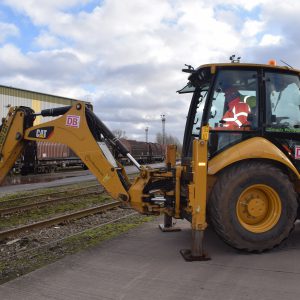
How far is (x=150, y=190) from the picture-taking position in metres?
6.72

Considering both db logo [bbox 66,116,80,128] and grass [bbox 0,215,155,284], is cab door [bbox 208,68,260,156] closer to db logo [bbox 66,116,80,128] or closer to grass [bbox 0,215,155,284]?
db logo [bbox 66,116,80,128]

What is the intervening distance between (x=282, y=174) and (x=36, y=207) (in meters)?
8.12

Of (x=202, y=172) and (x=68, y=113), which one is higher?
(x=68, y=113)

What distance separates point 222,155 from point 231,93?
97 centimetres

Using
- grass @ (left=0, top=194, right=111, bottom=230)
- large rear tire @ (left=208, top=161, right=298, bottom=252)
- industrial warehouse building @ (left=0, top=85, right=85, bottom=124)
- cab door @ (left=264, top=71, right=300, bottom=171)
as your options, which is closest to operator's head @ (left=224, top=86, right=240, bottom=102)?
cab door @ (left=264, top=71, right=300, bottom=171)

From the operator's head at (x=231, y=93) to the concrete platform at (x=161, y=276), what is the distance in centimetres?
226

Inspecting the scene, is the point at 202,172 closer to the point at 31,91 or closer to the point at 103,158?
the point at 103,158

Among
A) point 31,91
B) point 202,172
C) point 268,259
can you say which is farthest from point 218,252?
point 31,91

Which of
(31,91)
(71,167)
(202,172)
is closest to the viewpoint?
(202,172)

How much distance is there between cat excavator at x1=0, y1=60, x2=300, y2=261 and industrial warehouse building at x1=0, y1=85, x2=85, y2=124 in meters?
37.9

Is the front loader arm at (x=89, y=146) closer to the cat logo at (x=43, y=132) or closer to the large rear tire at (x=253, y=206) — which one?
the cat logo at (x=43, y=132)

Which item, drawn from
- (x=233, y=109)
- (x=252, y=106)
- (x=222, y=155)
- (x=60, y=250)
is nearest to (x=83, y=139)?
(x=60, y=250)

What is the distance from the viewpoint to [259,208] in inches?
241

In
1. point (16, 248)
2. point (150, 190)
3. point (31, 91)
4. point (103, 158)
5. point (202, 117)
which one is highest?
point (31, 91)
